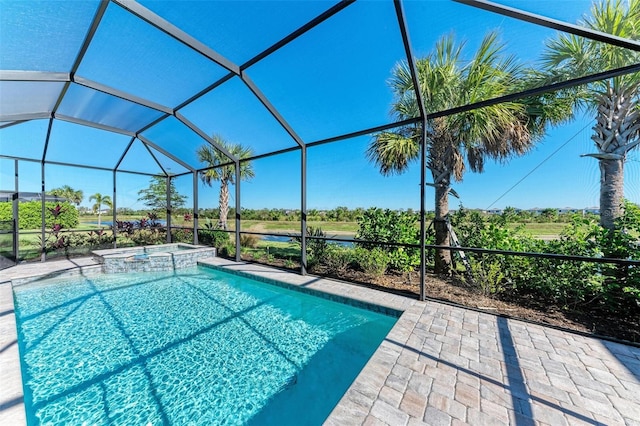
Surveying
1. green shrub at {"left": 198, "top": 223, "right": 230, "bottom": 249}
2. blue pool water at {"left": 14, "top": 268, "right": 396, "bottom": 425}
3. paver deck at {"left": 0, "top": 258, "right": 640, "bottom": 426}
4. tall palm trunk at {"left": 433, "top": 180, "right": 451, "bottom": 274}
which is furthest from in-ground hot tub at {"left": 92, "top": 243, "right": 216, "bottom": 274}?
tall palm trunk at {"left": 433, "top": 180, "right": 451, "bottom": 274}

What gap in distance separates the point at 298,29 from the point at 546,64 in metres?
3.64

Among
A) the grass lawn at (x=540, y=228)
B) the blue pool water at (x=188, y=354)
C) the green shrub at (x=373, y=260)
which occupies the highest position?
the grass lawn at (x=540, y=228)

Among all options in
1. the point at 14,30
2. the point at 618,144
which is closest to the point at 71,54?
the point at 14,30

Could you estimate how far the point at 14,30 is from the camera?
9.68ft

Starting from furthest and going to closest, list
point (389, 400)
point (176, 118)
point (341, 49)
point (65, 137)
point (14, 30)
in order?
1. point (65, 137)
2. point (176, 118)
3. point (341, 49)
4. point (14, 30)
5. point (389, 400)

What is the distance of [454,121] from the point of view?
5.12m

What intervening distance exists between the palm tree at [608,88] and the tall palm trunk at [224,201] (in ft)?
39.1

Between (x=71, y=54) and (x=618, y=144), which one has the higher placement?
(x=71, y=54)

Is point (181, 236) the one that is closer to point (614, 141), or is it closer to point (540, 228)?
point (540, 228)

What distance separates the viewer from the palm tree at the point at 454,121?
4.34m

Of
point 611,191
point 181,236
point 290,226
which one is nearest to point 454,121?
point 611,191

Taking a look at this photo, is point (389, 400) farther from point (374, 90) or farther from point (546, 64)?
point (546, 64)

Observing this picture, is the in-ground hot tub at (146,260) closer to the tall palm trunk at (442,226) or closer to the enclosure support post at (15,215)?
the enclosure support post at (15,215)

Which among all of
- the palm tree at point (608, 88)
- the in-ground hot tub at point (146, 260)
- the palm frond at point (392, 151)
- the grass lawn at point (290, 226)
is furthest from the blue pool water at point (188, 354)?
the palm tree at point (608, 88)
